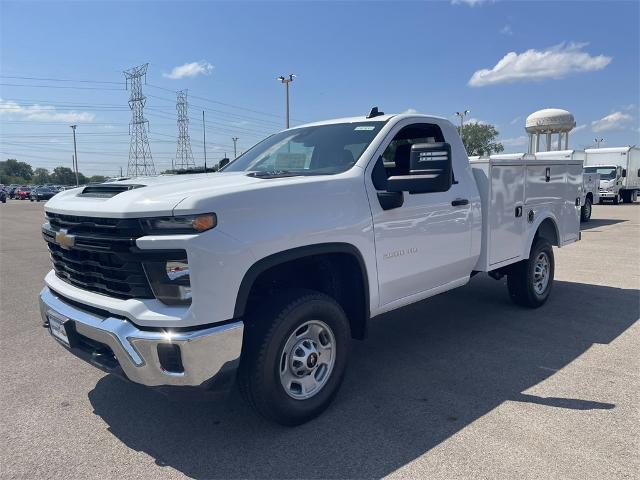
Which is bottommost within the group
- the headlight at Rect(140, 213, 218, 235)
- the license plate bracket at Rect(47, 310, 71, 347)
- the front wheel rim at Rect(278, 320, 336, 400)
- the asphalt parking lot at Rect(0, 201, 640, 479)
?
the asphalt parking lot at Rect(0, 201, 640, 479)

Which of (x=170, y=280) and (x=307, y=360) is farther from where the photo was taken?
(x=307, y=360)

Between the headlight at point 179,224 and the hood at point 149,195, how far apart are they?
42 millimetres

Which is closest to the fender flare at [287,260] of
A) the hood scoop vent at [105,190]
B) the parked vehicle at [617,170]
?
the hood scoop vent at [105,190]

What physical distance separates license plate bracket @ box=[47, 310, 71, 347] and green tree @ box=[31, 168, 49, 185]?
438 feet

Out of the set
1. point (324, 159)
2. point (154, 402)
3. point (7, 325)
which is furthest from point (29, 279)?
point (324, 159)

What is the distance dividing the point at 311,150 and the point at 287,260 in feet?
5.14

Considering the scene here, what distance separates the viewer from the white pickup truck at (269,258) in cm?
Answer: 268

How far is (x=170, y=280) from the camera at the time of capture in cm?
269

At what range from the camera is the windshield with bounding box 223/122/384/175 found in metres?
3.85

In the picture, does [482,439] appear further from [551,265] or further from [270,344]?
[551,265]

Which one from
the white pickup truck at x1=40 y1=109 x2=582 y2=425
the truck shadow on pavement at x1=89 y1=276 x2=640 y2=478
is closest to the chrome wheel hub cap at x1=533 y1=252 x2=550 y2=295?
the truck shadow on pavement at x1=89 y1=276 x2=640 y2=478

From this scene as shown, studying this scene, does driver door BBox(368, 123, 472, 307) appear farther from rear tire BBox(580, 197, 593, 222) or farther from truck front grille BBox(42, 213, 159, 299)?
rear tire BBox(580, 197, 593, 222)

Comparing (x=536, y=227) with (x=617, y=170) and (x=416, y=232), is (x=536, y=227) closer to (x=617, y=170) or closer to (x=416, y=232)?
(x=416, y=232)

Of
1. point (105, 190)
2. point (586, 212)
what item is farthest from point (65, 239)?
point (586, 212)
